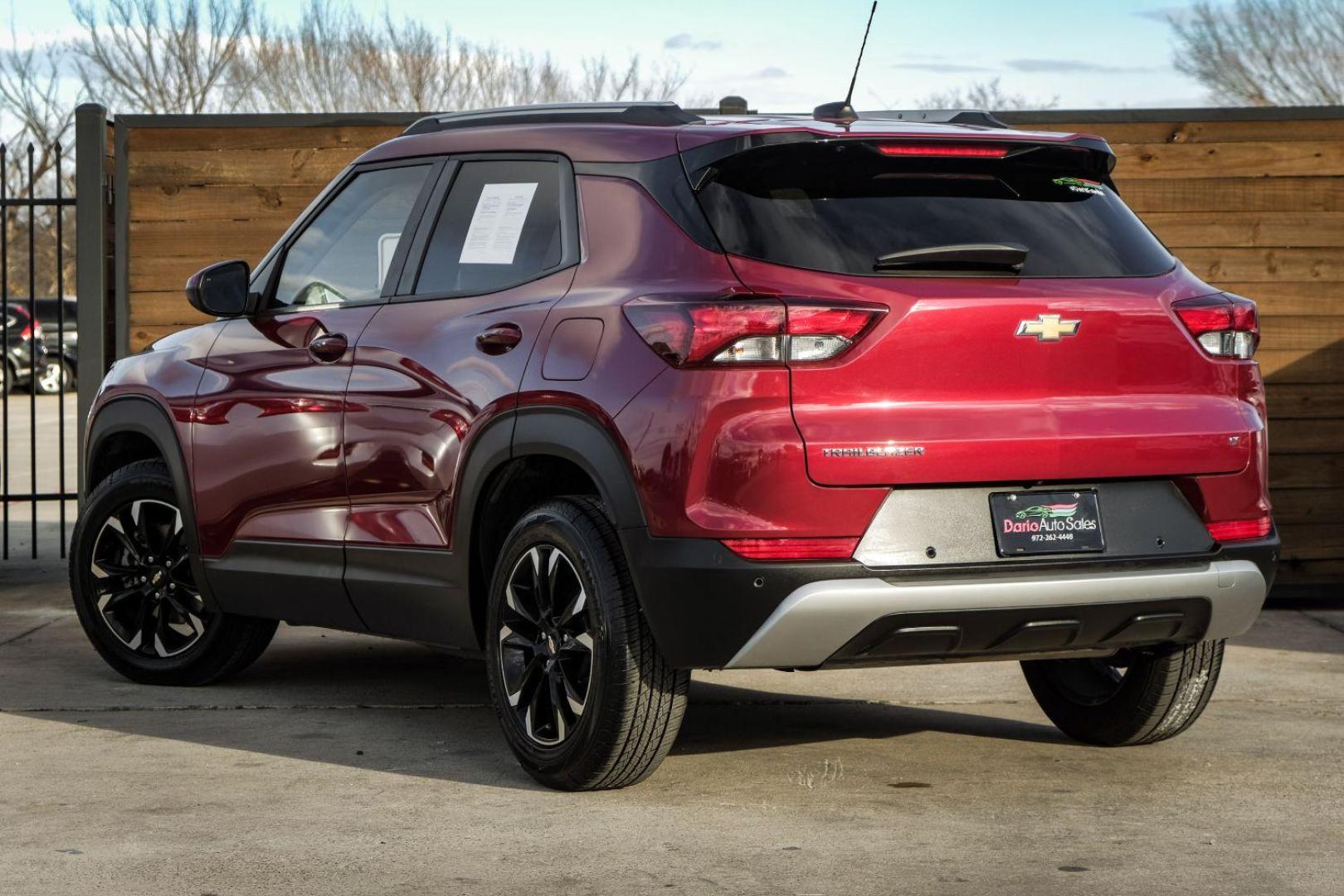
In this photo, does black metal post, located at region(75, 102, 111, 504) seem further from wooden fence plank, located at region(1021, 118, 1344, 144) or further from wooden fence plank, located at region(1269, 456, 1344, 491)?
wooden fence plank, located at region(1269, 456, 1344, 491)

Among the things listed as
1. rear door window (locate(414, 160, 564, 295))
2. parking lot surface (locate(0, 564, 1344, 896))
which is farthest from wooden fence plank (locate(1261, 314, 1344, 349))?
rear door window (locate(414, 160, 564, 295))

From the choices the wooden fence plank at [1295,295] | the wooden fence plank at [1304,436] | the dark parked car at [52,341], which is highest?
the wooden fence plank at [1295,295]

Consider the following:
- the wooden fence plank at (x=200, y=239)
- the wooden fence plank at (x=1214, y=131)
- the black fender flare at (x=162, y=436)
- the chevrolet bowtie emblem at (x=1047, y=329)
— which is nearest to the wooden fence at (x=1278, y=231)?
the wooden fence plank at (x=1214, y=131)

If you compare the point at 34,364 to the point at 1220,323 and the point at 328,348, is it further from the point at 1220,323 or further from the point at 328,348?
the point at 1220,323

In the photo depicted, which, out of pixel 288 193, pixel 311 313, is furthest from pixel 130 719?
pixel 288 193

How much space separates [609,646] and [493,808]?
1.81 ft

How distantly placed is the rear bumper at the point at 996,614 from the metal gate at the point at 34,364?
565 cm

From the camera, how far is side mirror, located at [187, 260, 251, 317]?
21.1 ft

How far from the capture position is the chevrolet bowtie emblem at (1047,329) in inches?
191

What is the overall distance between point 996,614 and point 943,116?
1785mm

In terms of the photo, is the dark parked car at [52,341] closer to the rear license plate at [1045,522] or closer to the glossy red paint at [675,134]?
the glossy red paint at [675,134]

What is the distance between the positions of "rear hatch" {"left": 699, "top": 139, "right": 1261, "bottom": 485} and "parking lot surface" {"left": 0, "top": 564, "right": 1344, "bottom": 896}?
0.90 m

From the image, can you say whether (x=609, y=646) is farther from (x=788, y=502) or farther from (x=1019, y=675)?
(x=1019, y=675)

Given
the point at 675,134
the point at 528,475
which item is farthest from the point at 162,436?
the point at 675,134
